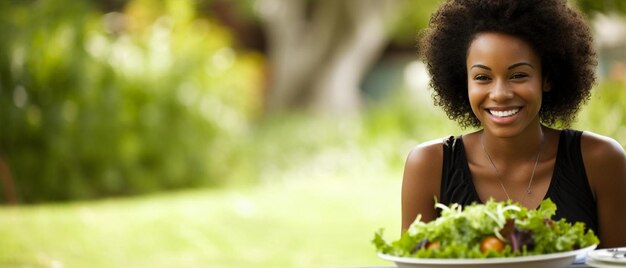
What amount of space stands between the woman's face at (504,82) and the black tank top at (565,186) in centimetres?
31

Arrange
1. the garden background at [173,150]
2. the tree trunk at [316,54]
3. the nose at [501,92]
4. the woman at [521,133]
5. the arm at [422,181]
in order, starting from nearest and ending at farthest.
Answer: the nose at [501,92] < the woman at [521,133] < the arm at [422,181] < the garden background at [173,150] < the tree trunk at [316,54]

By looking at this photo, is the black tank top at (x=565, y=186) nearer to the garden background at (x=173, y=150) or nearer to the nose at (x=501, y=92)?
the nose at (x=501, y=92)

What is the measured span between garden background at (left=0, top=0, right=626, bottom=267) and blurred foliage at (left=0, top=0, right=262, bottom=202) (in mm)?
17

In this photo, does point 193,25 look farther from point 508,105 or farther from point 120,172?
point 508,105

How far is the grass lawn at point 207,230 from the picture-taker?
7.48 meters

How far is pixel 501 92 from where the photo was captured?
112 inches

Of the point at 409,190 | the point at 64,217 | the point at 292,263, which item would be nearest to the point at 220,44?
the point at 64,217

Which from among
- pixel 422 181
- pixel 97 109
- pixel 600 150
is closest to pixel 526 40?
pixel 600 150

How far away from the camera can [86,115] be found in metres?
10.7

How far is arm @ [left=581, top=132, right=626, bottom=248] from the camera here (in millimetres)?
3223

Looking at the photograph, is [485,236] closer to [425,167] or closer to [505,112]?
[505,112]

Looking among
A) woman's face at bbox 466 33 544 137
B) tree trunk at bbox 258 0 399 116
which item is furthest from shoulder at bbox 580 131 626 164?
tree trunk at bbox 258 0 399 116

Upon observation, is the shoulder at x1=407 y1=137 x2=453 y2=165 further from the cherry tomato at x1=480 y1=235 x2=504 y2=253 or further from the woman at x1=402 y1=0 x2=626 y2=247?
the cherry tomato at x1=480 y1=235 x2=504 y2=253

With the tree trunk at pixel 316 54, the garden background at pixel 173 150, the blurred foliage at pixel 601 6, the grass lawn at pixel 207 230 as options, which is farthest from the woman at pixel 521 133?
the tree trunk at pixel 316 54
